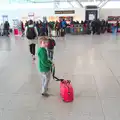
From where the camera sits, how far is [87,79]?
6.57 metres

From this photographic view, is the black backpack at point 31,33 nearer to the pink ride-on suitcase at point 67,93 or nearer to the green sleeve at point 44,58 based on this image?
the green sleeve at point 44,58

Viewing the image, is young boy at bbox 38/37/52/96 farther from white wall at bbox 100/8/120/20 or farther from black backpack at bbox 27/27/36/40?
white wall at bbox 100/8/120/20

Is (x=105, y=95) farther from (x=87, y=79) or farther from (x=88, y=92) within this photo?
(x=87, y=79)

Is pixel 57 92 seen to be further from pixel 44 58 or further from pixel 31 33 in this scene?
pixel 31 33

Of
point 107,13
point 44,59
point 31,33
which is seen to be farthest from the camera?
point 107,13

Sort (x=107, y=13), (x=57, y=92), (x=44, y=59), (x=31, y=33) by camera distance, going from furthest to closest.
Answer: (x=107, y=13), (x=31, y=33), (x=57, y=92), (x=44, y=59)

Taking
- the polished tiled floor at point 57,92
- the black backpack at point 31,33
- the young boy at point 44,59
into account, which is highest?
the black backpack at point 31,33

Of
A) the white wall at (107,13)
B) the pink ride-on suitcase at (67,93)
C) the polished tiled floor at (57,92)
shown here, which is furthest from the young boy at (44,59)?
the white wall at (107,13)

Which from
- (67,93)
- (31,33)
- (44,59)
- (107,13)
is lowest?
(67,93)

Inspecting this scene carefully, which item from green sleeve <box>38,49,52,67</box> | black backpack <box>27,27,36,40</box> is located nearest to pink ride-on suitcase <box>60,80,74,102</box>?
green sleeve <box>38,49,52,67</box>

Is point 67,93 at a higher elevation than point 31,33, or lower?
lower

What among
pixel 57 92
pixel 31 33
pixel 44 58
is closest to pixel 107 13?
pixel 31 33

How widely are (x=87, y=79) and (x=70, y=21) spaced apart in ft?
58.1

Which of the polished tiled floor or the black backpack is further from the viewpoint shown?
the black backpack
